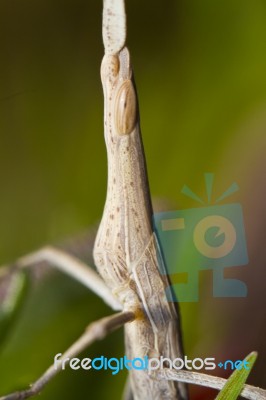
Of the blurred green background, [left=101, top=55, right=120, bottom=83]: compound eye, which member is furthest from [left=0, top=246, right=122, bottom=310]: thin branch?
[left=101, top=55, right=120, bottom=83]: compound eye

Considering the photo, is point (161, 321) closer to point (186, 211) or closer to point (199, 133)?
point (186, 211)

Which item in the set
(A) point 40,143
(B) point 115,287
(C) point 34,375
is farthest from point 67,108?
(C) point 34,375

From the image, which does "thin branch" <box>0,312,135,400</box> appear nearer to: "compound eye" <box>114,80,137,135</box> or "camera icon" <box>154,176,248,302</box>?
"camera icon" <box>154,176,248,302</box>

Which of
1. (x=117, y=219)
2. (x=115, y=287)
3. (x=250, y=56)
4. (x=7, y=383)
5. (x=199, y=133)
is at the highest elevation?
(x=250, y=56)

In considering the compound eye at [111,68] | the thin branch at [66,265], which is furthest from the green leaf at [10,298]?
the compound eye at [111,68]

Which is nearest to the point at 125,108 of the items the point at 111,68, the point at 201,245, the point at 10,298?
the point at 111,68

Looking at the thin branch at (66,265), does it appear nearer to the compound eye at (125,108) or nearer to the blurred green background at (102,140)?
the blurred green background at (102,140)

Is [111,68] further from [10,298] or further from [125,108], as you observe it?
[10,298]
